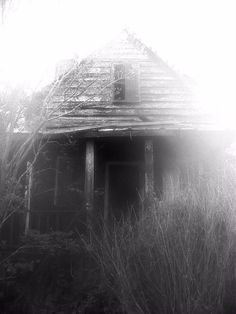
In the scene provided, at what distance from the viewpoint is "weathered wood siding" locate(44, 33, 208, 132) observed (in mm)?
10945

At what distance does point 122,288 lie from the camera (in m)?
4.48

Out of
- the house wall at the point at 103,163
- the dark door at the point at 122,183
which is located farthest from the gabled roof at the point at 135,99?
the dark door at the point at 122,183

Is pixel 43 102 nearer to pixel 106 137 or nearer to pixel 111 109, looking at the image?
pixel 106 137

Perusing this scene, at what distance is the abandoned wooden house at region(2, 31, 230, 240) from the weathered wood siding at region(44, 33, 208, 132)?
0.03 metres

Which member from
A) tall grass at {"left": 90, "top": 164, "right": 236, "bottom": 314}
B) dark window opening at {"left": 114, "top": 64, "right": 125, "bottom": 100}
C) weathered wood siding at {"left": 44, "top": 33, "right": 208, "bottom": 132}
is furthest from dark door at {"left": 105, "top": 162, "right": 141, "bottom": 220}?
tall grass at {"left": 90, "top": 164, "right": 236, "bottom": 314}

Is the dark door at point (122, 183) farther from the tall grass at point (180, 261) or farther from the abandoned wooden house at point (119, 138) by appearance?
the tall grass at point (180, 261)

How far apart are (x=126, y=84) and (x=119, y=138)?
12.3 feet

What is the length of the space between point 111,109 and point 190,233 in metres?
7.21

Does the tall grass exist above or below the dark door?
below

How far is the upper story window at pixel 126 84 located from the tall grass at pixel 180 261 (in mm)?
6814

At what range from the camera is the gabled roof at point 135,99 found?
10.9 meters

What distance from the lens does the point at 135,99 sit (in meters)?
11.6

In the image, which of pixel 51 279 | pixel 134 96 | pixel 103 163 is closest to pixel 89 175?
pixel 103 163

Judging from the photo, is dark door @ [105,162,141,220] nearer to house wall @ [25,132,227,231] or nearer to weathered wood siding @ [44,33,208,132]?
house wall @ [25,132,227,231]
